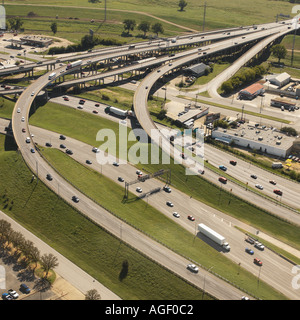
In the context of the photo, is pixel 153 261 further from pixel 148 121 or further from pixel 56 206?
pixel 148 121

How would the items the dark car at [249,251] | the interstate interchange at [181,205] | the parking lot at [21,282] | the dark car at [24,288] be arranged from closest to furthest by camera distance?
the parking lot at [21,282], the dark car at [24,288], the interstate interchange at [181,205], the dark car at [249,251]

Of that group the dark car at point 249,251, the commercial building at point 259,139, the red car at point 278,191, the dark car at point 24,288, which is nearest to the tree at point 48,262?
the dark car at point 24,288

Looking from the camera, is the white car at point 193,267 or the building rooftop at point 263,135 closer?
the white car at point 193,267

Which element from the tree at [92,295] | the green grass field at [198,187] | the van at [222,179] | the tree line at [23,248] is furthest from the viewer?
the van at [222,179]

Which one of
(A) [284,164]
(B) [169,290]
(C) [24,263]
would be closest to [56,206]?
(C) [24,263]

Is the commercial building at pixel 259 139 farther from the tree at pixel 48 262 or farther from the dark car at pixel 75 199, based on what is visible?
the tree at pixel 48 262

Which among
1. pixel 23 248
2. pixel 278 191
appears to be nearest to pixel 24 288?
pixel 23 248

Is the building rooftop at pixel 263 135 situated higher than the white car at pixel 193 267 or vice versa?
the building rooftop at pixel 263 135

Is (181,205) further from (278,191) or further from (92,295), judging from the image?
(92,295)
